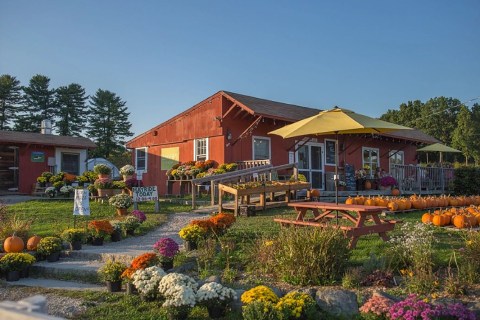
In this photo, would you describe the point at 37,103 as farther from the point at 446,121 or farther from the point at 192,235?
the point at 446,121

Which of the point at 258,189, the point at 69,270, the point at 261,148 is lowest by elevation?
the point at 69,270

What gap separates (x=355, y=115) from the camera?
9.25 meters

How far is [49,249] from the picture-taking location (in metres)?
7.79

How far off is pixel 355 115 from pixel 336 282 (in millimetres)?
4801

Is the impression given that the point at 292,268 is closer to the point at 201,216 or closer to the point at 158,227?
the point at 158,227

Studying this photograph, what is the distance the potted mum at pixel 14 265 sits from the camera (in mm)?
6926

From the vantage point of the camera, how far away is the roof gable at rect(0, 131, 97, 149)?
67.4 ft

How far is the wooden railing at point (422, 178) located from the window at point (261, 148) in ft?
17.4

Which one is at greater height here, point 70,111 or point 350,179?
point 70,111

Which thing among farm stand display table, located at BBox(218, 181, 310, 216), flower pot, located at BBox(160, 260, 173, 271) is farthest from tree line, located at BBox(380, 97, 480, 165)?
flower pot, located at BBox(160, 260, 173, 271)

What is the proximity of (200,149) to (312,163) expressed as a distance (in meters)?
4.97

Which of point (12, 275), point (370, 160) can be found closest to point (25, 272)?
point (12, 275)

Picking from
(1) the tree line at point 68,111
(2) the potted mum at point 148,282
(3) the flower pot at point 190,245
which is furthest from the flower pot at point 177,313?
(1) the tree line at point 68,111

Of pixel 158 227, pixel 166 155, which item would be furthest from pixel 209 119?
pixel 158 227
